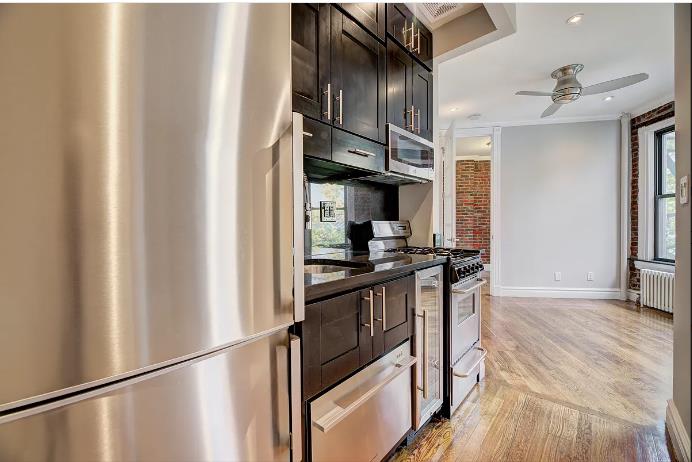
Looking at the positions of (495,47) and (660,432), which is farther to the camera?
(495,47)

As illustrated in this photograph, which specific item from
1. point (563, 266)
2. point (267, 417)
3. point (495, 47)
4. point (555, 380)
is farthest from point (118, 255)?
point (563, 266)

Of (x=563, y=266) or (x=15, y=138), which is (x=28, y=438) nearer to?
(x=15, y=138)

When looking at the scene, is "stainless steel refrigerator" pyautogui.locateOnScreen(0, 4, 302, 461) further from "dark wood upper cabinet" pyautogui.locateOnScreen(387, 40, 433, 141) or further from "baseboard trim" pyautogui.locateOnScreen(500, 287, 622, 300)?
"baseboard trim" pyautogui.locateOnScreen(500, 287, 622, 300)

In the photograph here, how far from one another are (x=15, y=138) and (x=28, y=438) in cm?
51

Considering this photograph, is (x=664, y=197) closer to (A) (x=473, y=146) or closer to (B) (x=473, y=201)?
(A) (x=473, y=146)

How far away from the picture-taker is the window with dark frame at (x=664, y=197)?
4523 mm

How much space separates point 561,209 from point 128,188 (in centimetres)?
586

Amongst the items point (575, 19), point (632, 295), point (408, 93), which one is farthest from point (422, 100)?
point (632, 295)

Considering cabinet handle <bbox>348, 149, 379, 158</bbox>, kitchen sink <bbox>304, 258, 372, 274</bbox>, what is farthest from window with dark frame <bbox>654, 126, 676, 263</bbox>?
kitchen sink <bbox>304, 258, 372, 274</bbox>

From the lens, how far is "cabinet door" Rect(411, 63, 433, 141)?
248 cm

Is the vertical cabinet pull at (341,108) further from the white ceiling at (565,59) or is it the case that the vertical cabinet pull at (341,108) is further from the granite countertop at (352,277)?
the white ceiling at (565,59)

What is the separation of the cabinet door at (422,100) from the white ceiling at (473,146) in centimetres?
349

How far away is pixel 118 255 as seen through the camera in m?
0.69

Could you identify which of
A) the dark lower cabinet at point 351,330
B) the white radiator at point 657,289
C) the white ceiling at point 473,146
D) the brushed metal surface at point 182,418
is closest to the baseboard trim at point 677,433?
the dark lower cabinet at point 351,330
